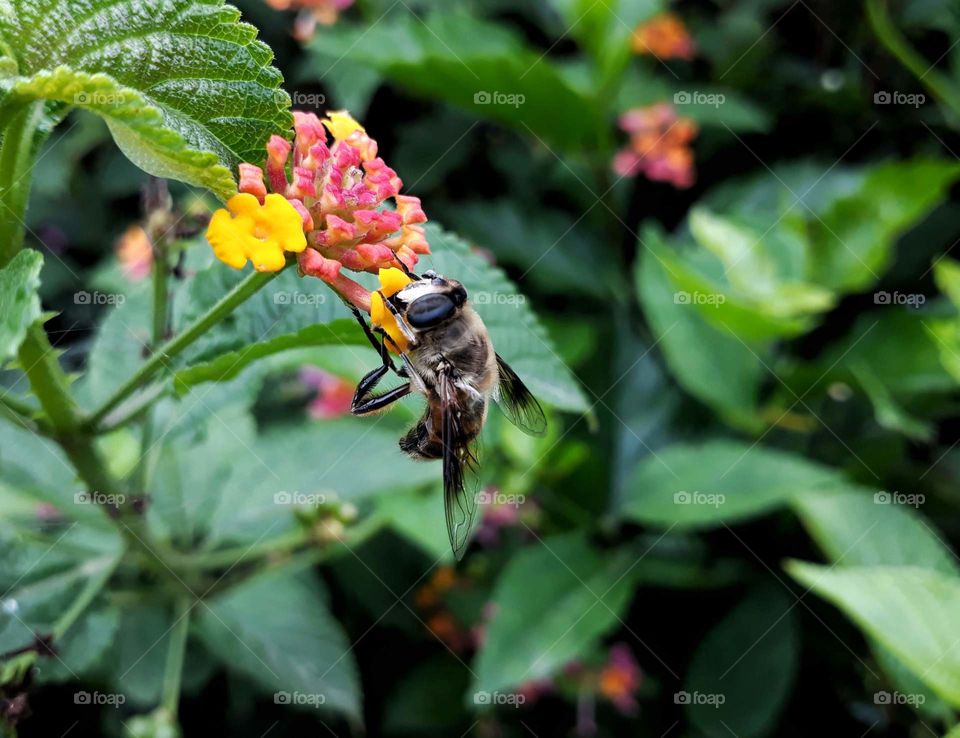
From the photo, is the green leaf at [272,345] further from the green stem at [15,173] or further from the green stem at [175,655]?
the green stem at [175,655]

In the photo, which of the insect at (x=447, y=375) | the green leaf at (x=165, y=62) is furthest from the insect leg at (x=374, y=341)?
the green leaf at (x=165, y=62)

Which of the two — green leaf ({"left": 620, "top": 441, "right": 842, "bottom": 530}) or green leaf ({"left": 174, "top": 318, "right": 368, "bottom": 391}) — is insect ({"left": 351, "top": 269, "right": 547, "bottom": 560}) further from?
green leaf ({"left": 620, "top": 441, "right": 842, "bottom": 530})

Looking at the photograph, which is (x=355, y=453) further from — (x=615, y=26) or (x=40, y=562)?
(x=615, y=26)

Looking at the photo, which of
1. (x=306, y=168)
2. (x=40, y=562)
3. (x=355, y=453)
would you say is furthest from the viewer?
(x=355, y=453)

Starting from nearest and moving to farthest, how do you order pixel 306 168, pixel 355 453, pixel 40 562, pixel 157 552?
pixel 306 168
pixel 40 562
pixel 157 552
pixel 355 453

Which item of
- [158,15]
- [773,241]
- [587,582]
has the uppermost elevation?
[158,15]

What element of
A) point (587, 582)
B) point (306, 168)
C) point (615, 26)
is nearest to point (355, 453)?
point (587, 582)

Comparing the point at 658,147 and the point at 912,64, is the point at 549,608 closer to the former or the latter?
the point at 658,147
